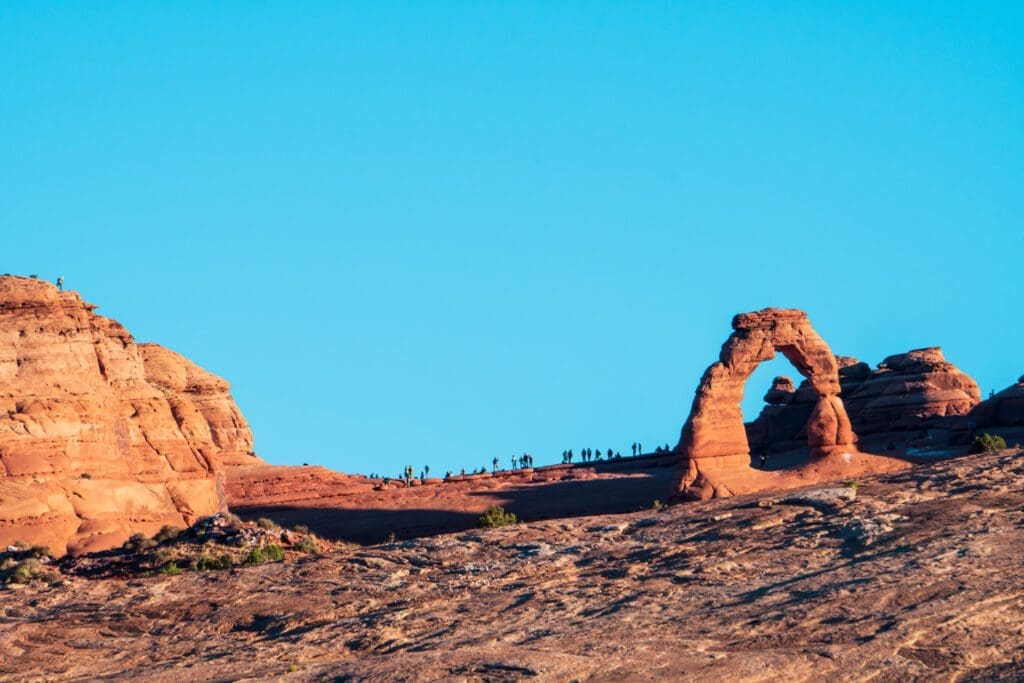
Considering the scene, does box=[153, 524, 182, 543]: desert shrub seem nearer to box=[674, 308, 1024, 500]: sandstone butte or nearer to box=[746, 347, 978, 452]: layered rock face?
box=[674, 308, 1024, 500]: sandstone butte

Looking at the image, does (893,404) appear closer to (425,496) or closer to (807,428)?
(807,428)

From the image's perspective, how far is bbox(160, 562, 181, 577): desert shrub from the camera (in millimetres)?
25558

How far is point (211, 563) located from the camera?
26.2m

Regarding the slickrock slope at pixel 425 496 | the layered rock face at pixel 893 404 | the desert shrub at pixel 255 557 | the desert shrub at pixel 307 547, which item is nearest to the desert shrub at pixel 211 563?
the desert shrub at pixel 255 557

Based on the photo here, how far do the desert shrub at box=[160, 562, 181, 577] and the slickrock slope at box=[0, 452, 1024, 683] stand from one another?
98cm

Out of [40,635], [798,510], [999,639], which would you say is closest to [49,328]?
[40,635]

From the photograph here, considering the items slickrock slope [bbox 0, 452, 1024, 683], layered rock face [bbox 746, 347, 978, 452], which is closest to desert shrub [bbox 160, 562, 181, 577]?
slickrock slope [bbox 0, 452, 1024, 683]

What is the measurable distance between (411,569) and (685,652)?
7.74 m

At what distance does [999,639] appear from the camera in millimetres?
15523

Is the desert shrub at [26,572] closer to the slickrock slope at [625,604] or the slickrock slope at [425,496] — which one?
the slickrock slope at [625,604]

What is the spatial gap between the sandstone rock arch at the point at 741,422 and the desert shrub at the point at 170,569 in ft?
61.4

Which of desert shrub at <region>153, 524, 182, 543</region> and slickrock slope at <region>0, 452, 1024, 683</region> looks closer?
slickrock slope at <region>0, 452, 1024, 683</region>

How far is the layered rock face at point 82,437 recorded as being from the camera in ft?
124

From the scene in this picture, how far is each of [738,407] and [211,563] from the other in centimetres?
Result: 2186
